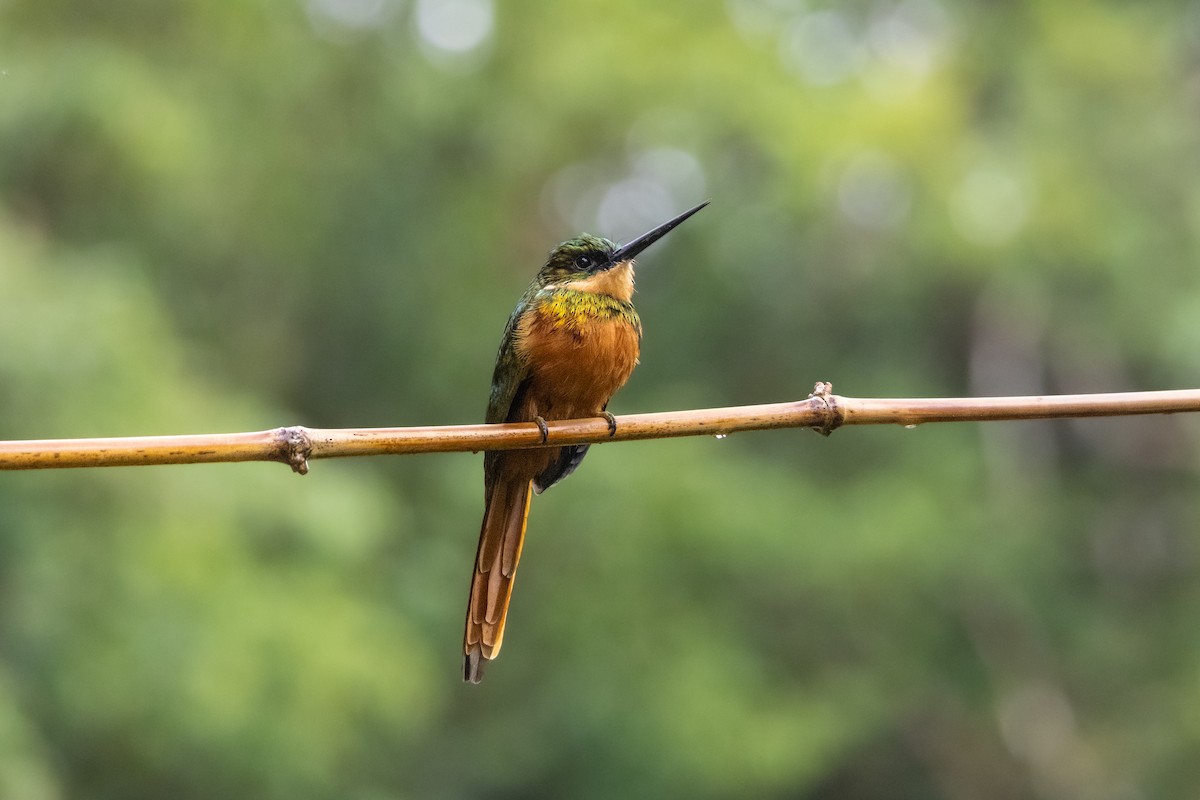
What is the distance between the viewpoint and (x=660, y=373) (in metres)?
8.55

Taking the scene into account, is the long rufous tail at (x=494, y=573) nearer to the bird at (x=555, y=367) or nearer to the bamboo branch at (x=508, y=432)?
the bird at (x=555, y=367)

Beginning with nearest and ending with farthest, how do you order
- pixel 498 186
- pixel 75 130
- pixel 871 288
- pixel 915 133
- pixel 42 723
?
pixel 42 723
pixel 75 130
pixel 915 133
pixel 498 186
pixel 871 288

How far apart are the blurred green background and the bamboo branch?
3187mm

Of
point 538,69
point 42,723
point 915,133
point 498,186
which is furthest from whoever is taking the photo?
point 498,186

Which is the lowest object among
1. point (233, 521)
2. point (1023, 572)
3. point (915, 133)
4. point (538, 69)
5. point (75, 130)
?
point (233, 521)

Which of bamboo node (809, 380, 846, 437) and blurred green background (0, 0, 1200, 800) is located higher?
blurred green background (0, 0, 1200, 800)

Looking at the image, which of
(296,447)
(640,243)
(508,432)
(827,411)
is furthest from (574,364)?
(296,447)

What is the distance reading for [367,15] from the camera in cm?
804

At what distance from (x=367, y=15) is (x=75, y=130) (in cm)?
288

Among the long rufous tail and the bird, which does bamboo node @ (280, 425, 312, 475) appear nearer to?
the long rufous tail

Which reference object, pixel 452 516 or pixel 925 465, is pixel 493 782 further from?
pixel 925 465

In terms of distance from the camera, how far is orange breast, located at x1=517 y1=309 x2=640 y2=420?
2.66 metres

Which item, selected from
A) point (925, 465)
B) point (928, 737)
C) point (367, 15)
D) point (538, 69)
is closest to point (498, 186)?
point (538, 69)

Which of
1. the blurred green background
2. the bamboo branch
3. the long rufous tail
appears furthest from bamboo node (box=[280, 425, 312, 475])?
the blurred green background
